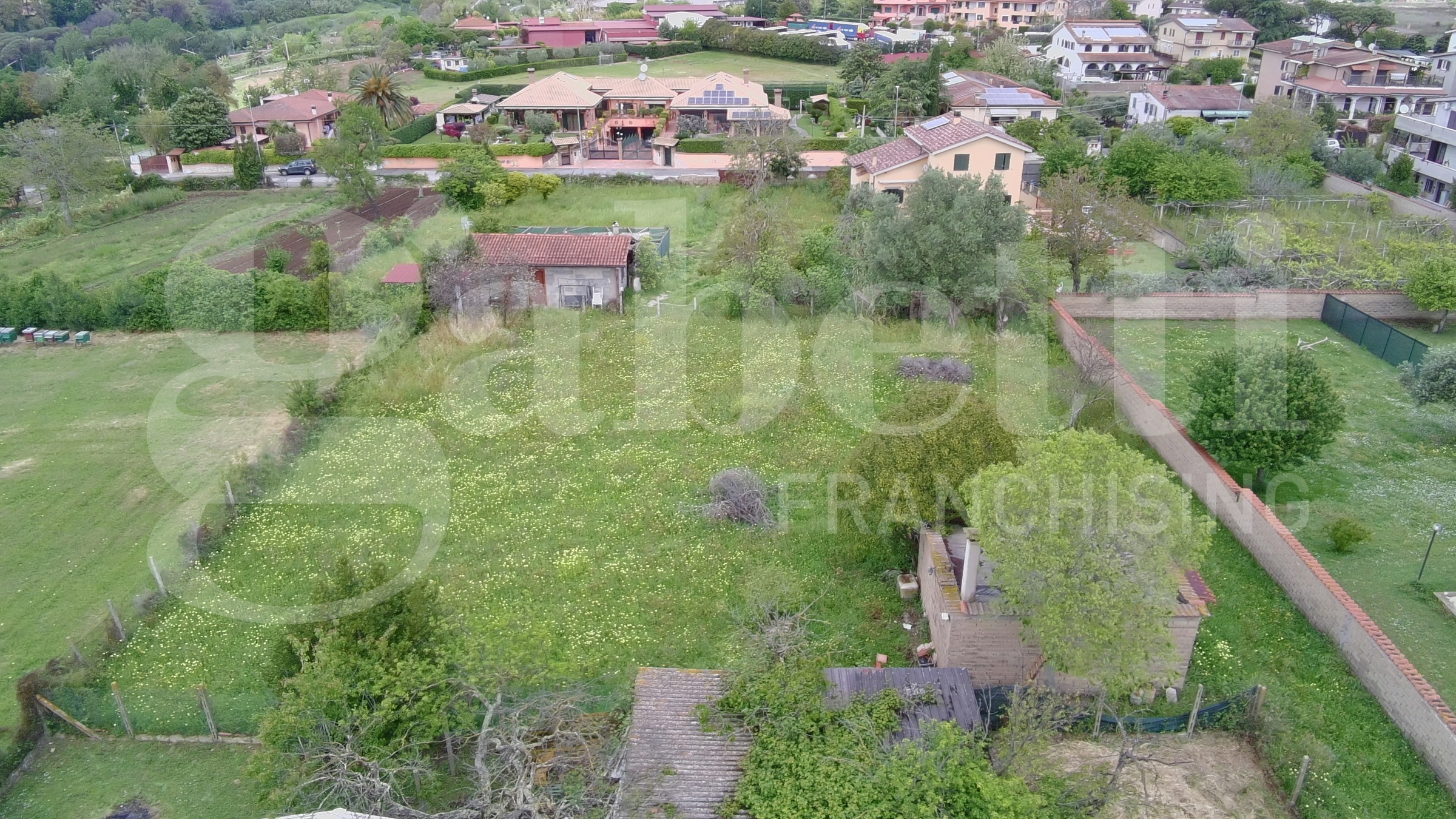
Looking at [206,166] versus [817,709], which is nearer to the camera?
[817,709]

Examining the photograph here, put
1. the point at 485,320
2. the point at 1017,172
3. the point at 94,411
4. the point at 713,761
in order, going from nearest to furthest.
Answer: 1. the point at 713,761
2. the point at 94,411
3. the point at 485,320
4. the point at 1017,172

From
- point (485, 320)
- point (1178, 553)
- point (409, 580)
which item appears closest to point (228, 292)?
point (485, 320)

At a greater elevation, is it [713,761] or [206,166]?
[206,166]

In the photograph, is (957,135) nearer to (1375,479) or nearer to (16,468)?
(1375,479)

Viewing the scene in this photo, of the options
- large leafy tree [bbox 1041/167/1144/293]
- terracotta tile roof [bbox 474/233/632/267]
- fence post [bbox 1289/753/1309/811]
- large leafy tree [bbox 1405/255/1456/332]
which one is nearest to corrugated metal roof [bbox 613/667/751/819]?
fence post [bbox 1289/753/1309/811]

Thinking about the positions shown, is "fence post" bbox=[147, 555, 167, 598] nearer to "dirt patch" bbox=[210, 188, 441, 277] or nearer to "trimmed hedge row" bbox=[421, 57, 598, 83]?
"dirt patch" bbox=[210, 188, 441, 277]

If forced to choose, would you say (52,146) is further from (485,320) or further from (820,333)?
(820,333)

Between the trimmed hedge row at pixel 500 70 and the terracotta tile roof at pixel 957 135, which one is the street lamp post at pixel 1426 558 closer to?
the terracotta tile roof at pixel 957 135
